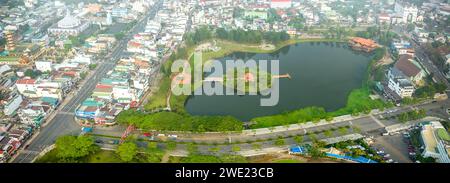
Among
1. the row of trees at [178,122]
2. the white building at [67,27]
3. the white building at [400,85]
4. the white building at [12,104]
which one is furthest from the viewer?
the white building at [67,27]

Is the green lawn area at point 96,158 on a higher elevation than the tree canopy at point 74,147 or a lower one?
lower

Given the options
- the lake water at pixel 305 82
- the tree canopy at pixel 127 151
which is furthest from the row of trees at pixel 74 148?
the lake water at pixel 305 82

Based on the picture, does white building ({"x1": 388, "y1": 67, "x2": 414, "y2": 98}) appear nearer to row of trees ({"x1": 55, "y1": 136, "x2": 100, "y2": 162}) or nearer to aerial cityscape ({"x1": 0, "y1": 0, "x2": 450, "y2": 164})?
aerial cityscape ({"x1": 0, "y1": 0, "x2": 450, "y2": 164})

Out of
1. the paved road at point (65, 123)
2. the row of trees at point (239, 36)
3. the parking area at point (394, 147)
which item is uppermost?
the row of trees at point (239, 36)

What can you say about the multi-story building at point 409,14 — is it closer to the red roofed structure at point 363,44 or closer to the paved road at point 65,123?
the red roofed structure at point 363,44

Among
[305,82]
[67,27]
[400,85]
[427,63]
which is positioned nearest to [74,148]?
[305,82]
